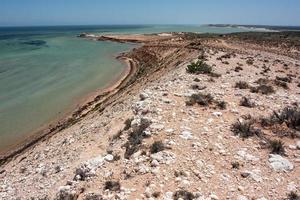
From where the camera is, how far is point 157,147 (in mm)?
9609

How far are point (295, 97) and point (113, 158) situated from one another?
9.27 metres

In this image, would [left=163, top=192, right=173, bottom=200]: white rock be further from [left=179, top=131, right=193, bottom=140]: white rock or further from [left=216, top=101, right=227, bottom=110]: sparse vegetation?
[left=216, top=101, right=227, bottom=110]: sparse vegetation

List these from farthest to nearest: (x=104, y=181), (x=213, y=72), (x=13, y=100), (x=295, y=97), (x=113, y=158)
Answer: (x=13, y=100) < (x=213, y=72) < (x=295, y=97) < (x=113, y=158) < (x=104, y=181)

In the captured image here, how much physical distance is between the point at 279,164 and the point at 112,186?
4.43 metres

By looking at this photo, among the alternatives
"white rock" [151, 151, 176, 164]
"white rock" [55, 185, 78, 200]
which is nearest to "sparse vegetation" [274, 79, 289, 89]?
"white rock" [151, 151, 176, 164]

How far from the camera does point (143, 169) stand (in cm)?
878

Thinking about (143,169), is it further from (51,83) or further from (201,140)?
(51,83)

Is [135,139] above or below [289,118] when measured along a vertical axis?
below

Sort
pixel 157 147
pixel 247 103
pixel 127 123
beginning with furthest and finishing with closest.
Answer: pixel 247 103, pixel 127 123, pixel 157 147

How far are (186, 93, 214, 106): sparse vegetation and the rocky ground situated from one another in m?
0.04

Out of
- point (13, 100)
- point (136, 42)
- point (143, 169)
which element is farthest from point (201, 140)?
point (136, 42)

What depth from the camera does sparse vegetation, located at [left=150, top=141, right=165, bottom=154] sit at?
31.2 ft

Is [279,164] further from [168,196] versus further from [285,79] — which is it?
[285,79]

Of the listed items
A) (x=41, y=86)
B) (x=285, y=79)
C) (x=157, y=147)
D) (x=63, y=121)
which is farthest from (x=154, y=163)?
(x=41, y=86)
